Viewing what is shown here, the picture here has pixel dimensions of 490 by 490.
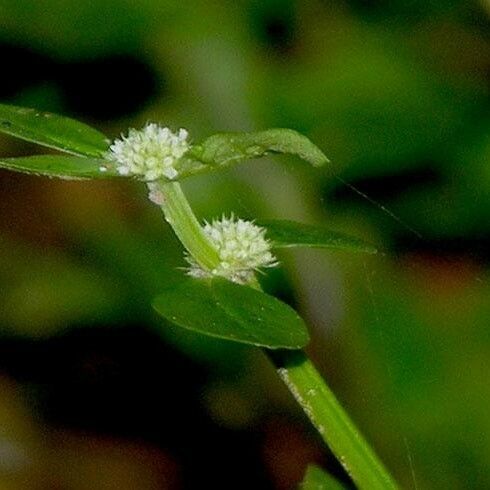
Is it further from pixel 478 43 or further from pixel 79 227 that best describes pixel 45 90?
pixel 478 43

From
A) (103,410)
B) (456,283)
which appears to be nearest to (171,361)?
(103,410)

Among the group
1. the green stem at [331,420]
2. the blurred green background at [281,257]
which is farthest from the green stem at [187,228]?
the blurred green background at [281,257]

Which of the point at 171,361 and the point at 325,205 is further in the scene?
the point at 171,361

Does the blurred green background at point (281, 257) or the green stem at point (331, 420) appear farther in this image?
the blurred green background at point (281, 257)

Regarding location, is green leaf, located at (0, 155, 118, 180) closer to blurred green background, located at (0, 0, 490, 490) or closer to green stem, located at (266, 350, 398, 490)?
green stem, located at (266, 350, 398, 490)

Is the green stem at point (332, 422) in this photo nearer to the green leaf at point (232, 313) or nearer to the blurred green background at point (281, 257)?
the green leaf at point (232, 313)
